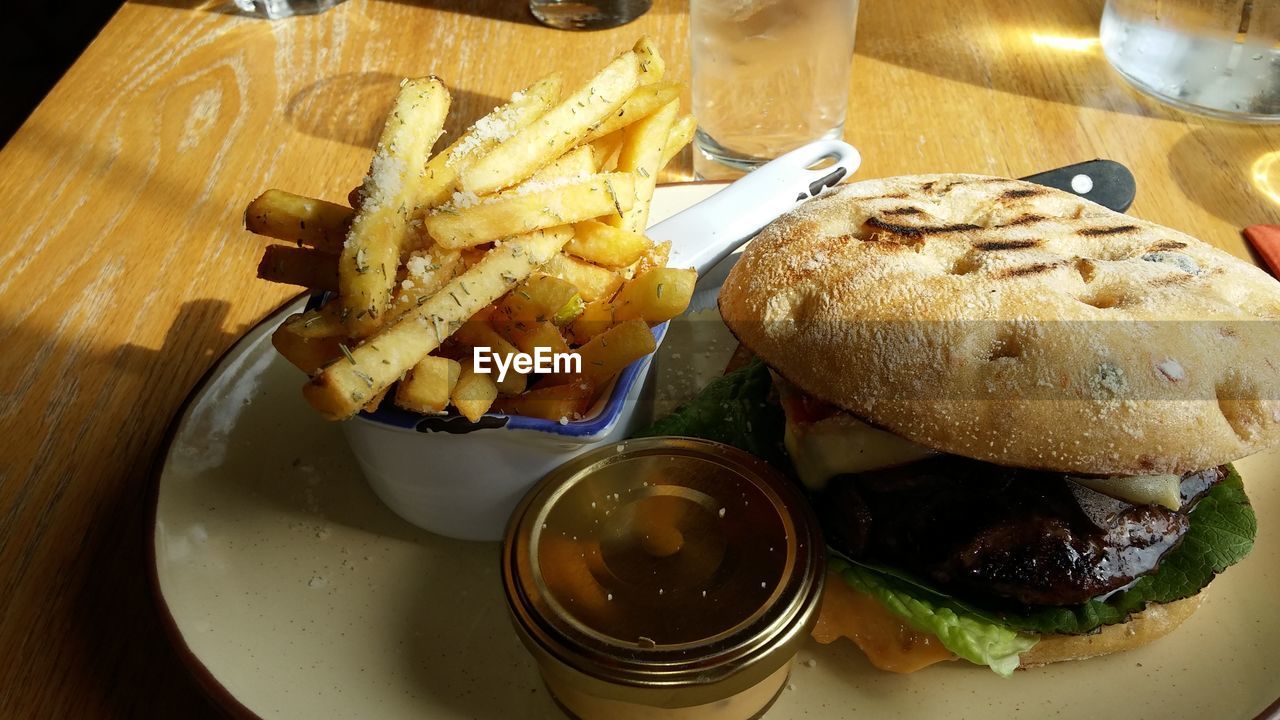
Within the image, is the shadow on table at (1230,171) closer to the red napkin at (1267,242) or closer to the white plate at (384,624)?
the red napkin at (1267,242)

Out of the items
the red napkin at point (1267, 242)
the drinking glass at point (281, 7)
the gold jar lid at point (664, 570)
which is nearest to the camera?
the gold jar lid at point (664, 570)

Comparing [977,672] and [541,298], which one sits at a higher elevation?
[541,298]

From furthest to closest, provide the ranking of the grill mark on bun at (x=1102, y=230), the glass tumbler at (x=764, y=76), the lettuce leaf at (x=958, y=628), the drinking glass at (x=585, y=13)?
the drinking glass at (x=585, y=13) < the glass tumbler at (x=764, y=76) < the grill mark on bun at (x=1102, y=230) < the lettuce leaf at (x=958, y=628)

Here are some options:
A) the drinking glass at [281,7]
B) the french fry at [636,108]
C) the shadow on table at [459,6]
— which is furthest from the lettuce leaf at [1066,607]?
the drinking glass at [281,7]

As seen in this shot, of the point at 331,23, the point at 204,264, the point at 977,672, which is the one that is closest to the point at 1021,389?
the point at 977,672

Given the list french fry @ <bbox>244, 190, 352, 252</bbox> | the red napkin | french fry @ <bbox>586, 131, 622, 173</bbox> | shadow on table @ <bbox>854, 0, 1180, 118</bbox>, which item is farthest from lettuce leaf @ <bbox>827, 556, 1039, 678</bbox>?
shadow on table @ <bbox>854, 0, 1180, 118</bbox>

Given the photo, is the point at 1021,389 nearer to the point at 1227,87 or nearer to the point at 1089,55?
the point at 1227,87

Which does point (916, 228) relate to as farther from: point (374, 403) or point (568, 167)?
point (374, 403)
